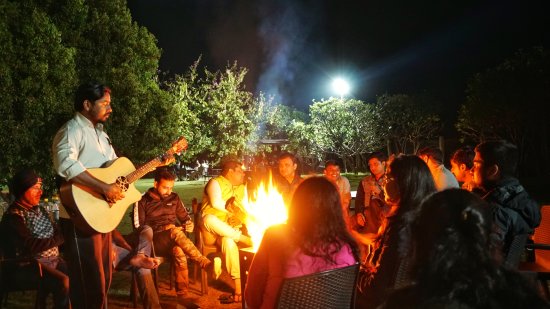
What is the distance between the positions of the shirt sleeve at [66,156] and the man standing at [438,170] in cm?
492

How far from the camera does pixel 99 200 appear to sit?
3877mm

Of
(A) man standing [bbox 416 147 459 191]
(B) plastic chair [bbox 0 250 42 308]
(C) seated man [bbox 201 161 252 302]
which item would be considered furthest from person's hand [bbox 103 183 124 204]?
(A) man standing [bbox 416 147 459 191]

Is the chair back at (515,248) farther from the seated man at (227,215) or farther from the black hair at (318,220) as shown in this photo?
the seated man at (227,215)

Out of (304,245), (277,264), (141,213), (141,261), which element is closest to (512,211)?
(304,245)

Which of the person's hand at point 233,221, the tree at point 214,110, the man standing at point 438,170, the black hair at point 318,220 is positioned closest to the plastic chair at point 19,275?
the person's hand at point 233,221

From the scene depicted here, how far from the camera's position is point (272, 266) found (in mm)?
3076

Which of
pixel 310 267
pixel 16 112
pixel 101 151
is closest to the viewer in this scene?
pixel 310 267

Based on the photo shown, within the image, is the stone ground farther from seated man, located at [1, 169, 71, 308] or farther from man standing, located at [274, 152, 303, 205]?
man standing, located at [274, 152, 303, 205]

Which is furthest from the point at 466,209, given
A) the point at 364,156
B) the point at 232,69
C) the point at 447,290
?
the point at 364,156

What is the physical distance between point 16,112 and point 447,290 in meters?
10.4

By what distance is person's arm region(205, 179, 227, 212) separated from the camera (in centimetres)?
670

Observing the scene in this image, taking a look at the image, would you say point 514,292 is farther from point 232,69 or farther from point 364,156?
point 364,156

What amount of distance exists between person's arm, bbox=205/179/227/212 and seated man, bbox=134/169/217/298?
563 mm

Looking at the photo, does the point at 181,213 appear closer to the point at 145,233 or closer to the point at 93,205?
the point at 145,233
